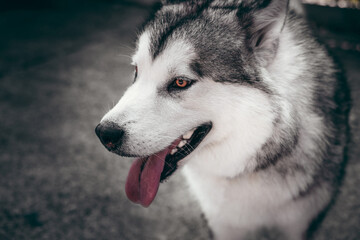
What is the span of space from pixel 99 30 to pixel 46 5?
183 cm

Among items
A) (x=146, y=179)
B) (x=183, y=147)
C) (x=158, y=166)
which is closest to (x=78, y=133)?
(x=146, y=179)

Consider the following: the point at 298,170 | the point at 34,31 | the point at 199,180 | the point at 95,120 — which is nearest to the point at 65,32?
the point at 34,31

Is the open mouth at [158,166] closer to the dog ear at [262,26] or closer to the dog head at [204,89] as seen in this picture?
the dog head at [204,89]

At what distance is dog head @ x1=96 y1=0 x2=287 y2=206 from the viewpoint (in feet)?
5.07

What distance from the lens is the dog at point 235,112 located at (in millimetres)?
1556

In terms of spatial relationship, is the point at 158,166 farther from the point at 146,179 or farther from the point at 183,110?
the point at 183,110

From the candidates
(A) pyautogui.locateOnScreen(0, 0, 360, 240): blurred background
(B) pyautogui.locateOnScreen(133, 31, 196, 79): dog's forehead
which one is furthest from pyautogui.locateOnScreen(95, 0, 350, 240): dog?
(A) pyautogui.locateOnScreen(0, 0, 360, 240): blurred background

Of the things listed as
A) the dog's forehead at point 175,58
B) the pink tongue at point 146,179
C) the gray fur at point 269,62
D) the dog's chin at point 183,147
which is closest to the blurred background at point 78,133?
the gray fur at point 269,62

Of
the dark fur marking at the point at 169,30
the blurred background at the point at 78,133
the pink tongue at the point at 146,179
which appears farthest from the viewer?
the blurred background at the point at 78,133

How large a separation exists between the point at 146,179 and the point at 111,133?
0.48m

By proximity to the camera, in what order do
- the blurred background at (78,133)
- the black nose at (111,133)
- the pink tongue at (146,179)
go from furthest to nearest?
the blurred background at (78,133)
the pink tongue at (146,179)
the black nose at (111,133)

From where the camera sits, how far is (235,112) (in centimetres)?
156

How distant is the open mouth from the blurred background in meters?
0.85

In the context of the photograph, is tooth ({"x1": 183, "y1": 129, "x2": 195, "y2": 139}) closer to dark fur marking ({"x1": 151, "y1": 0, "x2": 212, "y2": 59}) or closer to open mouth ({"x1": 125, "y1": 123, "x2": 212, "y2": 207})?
open mouth ({"x1": 125, "y1": 123, "x2": 212, "y2": 207})
